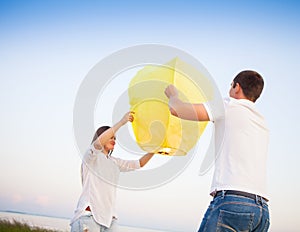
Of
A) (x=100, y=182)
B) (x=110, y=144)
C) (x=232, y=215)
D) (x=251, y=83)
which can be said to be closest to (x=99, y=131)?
(x=110, y=144)

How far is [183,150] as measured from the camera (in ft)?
12.3

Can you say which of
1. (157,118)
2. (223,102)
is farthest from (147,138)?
(223,102)

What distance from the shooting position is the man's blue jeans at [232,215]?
2.81 metres

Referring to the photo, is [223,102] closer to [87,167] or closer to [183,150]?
[183,150]

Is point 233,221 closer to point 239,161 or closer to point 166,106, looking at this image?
point 239,161

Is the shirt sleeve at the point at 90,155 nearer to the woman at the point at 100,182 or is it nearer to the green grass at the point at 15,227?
the woman at the point at 100,182

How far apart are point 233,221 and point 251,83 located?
100cm

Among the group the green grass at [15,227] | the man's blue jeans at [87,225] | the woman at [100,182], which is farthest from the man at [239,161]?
the green grass at [15,227]

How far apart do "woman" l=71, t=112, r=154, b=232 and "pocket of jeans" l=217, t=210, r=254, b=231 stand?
1650mm

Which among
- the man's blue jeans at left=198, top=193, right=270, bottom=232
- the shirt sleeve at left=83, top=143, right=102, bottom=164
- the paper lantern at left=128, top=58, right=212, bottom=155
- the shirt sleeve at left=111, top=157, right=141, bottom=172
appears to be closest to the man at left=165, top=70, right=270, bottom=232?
the man's blue jeans at left=198, top=193, right=270, bottom=232

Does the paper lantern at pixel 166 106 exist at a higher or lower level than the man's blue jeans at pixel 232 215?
higher

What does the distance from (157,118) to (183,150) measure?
0.39m

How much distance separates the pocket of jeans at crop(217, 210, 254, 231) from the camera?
2.81m

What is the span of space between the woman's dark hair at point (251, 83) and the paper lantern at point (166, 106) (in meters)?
0.35
